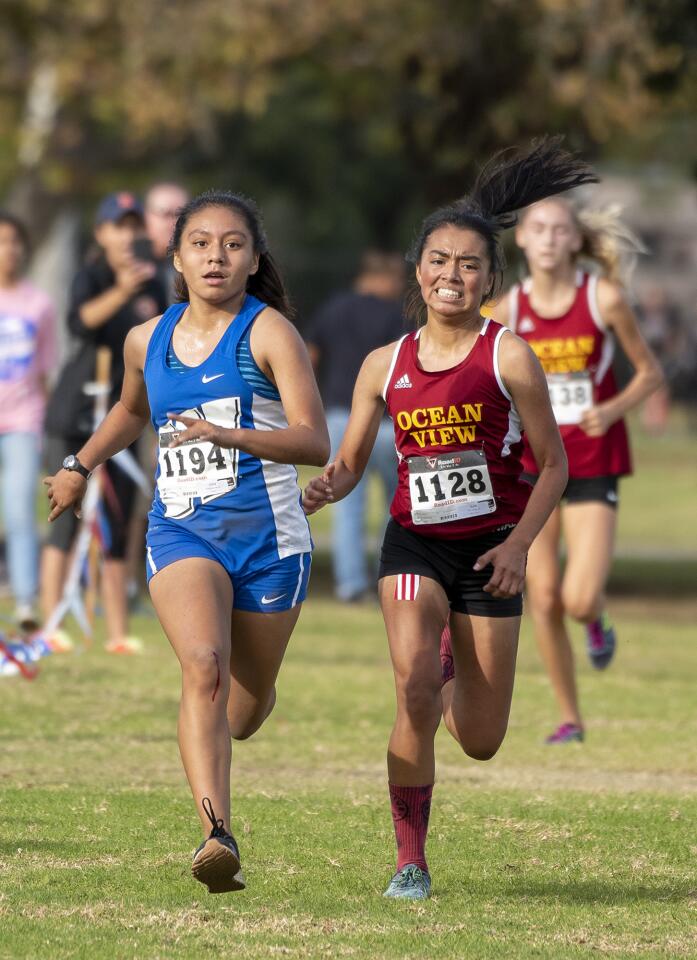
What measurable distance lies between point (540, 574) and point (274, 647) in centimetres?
311

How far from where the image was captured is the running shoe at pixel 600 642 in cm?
953

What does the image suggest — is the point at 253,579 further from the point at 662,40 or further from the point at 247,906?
the point at 662,40

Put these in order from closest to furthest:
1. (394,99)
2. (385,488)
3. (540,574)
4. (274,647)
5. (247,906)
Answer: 1. (247,906)
2. (274,647)
3. (540,574)
4. (385,488)
5. (394,99)

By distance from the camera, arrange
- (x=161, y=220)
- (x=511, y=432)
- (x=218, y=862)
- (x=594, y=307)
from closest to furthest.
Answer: (x=218, y=862) < (x=511, y=432) < (x=594, y=307) < (x=161, y=220)

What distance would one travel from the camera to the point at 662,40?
15.4 m

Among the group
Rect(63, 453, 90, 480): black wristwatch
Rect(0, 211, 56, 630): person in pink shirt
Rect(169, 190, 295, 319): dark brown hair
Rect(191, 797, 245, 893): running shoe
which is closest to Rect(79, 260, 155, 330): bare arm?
Rect(0, 211, 56, 630): person in pink shirt

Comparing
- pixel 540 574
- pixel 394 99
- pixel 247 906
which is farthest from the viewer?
pixel 394 99

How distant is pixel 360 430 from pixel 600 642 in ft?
12.8

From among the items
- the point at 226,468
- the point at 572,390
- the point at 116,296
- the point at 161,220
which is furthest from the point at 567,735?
the point at 161,220

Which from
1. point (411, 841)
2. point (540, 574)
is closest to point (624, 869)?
point (411, 841)

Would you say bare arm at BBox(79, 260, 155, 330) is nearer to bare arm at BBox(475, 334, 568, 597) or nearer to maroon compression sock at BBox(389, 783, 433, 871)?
bare arm at BBox(475, 334, 568, 597)

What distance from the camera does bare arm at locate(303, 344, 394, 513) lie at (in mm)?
5965

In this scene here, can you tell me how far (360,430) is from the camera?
6.01 metres

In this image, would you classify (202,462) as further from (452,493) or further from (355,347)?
A: (355,347)
